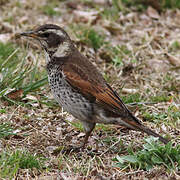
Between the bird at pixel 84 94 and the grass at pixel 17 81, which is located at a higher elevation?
the bird at pixel 84 94

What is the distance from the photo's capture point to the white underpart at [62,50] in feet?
18.0

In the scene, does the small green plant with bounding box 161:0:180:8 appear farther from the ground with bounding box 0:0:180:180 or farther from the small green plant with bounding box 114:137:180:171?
the small green plant with bounding box 114:137:180:171

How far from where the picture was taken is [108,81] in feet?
24.0

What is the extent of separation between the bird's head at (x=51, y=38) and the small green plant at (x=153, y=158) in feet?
5.40

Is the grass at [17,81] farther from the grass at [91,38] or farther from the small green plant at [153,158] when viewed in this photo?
the small green plant at [153,158]

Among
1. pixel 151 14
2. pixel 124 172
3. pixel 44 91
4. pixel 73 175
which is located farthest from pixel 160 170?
pixel 151 14

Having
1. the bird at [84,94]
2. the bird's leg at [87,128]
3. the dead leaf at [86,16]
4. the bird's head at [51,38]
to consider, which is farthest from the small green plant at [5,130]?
the dead leaf at [86,16]

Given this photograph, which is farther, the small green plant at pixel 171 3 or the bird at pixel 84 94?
the small green plant at pixel 171 3

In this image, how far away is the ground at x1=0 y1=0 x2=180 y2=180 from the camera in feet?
15.6

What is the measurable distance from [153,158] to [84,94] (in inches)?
47.0

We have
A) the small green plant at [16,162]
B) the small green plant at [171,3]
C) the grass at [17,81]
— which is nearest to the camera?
the small green plant at [16,162]

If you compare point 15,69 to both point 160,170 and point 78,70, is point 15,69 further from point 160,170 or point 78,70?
point 160,170

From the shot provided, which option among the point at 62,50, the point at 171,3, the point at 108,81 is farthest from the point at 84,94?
the point at 171,3

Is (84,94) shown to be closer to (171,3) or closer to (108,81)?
(108,81)
